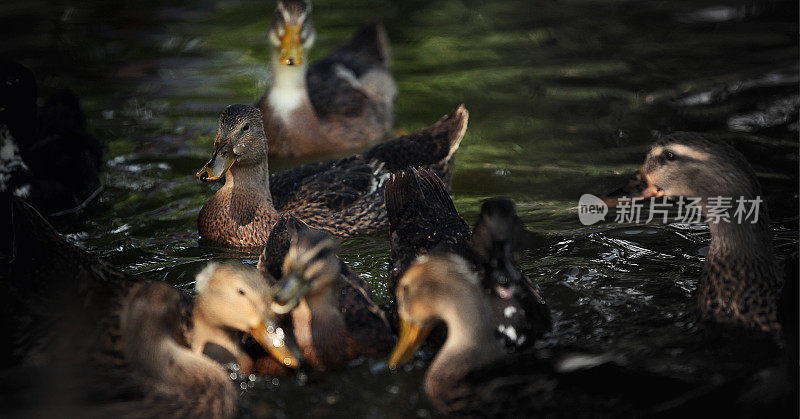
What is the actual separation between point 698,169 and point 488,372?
1934mm

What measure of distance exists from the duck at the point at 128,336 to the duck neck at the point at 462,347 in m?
0.82

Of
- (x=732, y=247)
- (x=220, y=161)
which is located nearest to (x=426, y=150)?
(x=220, y=161)

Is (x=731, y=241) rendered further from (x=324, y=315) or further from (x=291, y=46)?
(x=291, y=46)

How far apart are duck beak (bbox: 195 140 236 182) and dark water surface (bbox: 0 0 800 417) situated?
0.69 metres

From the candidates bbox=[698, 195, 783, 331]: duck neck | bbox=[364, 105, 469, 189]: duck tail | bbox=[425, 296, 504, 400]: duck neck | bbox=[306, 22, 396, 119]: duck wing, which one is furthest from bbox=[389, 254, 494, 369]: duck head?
bbox=[306, 22, 396, 119]: duck wing

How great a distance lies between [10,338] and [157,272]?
1.63 metres

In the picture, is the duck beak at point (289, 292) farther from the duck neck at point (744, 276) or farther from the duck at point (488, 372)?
the duck neck at point (744, 276)

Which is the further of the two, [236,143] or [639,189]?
[236,143]

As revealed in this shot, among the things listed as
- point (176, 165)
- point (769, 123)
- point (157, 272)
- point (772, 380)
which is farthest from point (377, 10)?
→ point (772, 380)

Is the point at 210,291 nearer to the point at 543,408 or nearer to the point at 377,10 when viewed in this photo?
the point at 543,408

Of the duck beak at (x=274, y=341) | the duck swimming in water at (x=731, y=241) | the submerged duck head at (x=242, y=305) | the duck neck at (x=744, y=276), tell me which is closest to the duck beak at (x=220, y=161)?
the submerged duck head at (x=242, y=305)

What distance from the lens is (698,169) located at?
227 inches

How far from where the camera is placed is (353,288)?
580cm

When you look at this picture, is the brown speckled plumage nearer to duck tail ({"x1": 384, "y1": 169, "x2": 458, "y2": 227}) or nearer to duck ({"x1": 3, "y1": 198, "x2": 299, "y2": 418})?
duck tail ({"x1": 384, "y1": 169, "x2": 458, "y2": 227})
